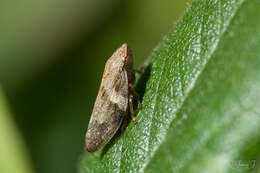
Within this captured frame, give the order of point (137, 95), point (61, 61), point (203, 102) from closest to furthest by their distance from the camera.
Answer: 1. point (203, 102)
2. point (137, 95)
3. point (61, 61)

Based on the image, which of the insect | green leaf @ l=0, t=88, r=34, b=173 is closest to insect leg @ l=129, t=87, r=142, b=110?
the insect

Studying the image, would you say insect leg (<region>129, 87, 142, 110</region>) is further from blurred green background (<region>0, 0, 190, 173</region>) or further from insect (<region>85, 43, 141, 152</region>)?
blurred green background (<region>0, 0, 190, 173</region>)

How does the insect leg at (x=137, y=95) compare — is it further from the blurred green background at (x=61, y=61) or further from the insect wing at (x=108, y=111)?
the blurred green background at (x=61, y=61)

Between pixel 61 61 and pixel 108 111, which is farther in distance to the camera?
pixel 61 61

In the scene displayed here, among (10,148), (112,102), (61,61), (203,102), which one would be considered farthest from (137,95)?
(61,61)

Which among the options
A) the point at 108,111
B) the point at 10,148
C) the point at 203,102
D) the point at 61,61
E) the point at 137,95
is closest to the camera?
the point at 203,102

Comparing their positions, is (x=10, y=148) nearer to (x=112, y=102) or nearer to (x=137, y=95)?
(x=112, y=102)

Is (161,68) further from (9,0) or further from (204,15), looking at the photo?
(9,0)
